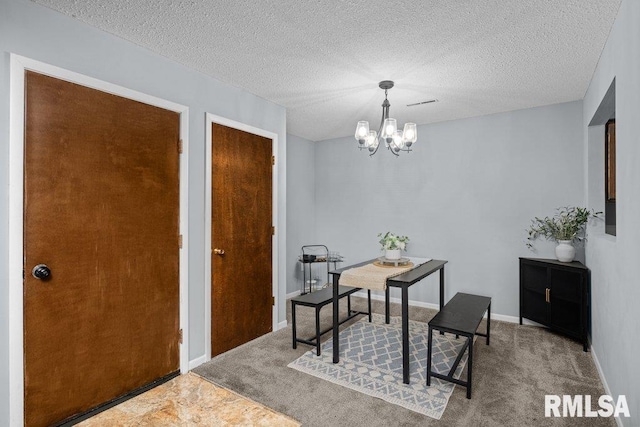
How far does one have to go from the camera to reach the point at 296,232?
5.30 meters

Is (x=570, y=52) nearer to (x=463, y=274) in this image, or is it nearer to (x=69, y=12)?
(x=463, y=274)

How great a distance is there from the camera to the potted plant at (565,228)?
343 centimetres

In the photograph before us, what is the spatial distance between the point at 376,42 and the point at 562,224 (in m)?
2.82

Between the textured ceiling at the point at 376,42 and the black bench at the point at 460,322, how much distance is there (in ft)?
6.75

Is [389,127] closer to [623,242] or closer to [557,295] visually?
[623,242]

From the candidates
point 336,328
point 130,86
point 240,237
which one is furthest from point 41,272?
point 336,328

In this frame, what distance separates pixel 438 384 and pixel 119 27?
11.0 ft

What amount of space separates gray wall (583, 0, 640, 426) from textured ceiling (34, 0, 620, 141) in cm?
24

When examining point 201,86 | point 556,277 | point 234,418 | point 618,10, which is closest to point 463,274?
point 556,277

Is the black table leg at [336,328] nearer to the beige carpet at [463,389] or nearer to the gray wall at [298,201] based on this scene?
the beige carpet at [463,389]

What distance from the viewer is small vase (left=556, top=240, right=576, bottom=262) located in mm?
3451

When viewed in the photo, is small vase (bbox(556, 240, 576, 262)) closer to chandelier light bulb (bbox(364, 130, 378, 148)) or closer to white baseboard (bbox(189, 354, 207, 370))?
chandelier light bulb (bbox(364, 130, 378, 148))

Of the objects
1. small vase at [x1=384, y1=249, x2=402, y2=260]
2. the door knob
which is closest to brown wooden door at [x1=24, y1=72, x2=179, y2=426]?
the door knob

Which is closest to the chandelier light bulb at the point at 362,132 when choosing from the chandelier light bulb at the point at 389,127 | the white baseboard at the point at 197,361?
the chandelier light bulb at the point at 389,127
